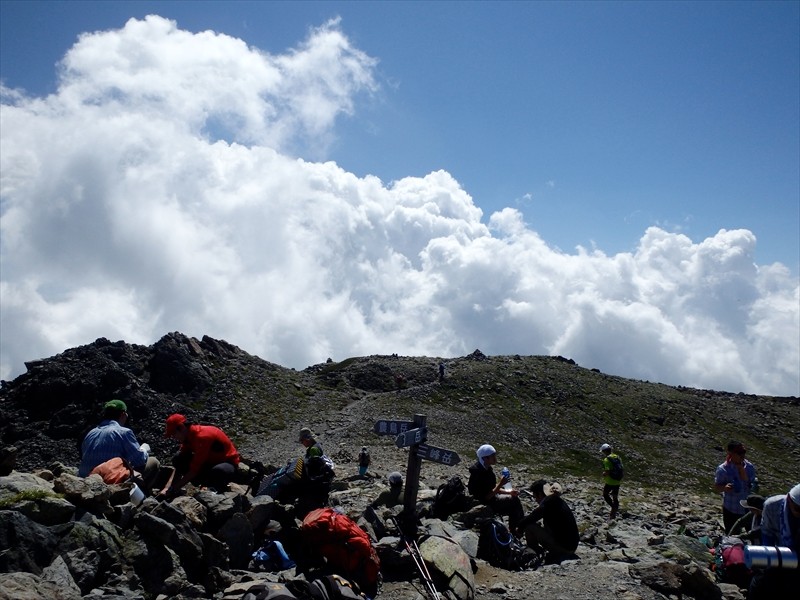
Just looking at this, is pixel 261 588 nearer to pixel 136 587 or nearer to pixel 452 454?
pixel 136 587

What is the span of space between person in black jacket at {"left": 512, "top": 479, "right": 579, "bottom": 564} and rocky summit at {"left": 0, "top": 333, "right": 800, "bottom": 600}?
494 millimetres

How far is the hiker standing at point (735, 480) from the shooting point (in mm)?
14703

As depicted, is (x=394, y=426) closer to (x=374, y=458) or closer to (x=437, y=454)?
(x=437, y=454)

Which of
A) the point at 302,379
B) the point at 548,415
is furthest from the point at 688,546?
the point at 302,379

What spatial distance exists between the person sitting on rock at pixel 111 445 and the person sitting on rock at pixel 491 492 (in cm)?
762

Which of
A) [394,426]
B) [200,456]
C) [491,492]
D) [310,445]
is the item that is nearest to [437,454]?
[394,426]

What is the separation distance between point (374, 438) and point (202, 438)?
4154 cm

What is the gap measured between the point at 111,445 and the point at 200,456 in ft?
5.39

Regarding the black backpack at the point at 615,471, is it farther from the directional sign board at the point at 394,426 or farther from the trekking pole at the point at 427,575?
the trekking pole at the point at 427,575

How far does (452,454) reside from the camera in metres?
13.0

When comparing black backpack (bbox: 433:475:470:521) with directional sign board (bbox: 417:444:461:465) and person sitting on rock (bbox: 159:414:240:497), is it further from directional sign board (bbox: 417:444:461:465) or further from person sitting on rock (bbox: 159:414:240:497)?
person sitting on rock (bbox: 159:414:240:497)

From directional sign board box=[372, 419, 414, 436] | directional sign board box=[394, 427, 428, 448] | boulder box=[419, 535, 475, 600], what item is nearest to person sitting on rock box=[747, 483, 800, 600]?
boulder box=[419, 535, 475, 600]

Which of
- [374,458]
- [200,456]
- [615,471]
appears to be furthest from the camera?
[374,458]

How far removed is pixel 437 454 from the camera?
511 inches
